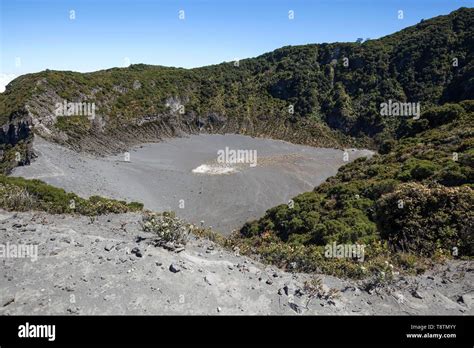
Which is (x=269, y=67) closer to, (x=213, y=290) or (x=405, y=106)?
(x=405, y=106)

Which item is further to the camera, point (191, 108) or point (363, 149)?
point (191, 108)

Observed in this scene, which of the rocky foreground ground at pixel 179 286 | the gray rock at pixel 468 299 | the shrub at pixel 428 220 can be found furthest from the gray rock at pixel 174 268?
the shrub at pixel 428 220

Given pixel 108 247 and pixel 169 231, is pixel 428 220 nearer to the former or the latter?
pixel 169 231

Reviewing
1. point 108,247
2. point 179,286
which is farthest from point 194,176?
Result: point 179,286

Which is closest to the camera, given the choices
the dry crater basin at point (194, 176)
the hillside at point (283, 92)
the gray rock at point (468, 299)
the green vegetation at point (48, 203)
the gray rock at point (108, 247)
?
the gray rock at point (468, 299)

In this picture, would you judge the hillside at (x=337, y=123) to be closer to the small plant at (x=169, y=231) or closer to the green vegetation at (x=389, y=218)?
the green vegetation at (x=389, y=218)

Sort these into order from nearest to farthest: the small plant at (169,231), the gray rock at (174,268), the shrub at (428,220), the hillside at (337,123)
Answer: the gray rock at (174,268)
the small plant at (169,231)
the shrub at (428,220)
the hillside at (337,123)

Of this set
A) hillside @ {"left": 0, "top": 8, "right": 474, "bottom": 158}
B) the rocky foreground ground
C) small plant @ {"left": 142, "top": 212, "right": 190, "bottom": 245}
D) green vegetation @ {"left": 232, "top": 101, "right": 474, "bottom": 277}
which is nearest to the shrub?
green vegetation @ {"left": 232, "top": 101, "right": 474, "bottom": 277}
